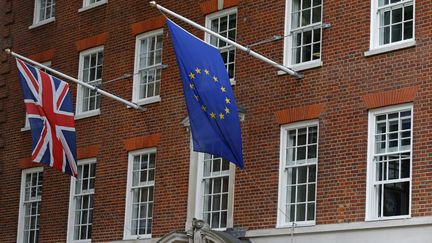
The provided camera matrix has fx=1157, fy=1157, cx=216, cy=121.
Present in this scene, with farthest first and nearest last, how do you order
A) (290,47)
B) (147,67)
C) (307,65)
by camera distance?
1. (147,67)
2. (290,47)
3. (307,65)

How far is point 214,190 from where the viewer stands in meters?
24.8

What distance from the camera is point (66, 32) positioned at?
30172 millimetres

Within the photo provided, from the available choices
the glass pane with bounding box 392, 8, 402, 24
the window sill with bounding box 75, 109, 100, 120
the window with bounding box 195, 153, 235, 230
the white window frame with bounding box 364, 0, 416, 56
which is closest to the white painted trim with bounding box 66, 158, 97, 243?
the window sill with bounding box 75, 109, 100, 120

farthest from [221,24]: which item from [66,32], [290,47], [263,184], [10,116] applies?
[10,116]

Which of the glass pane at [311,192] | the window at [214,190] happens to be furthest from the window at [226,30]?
the glass pane at [311,192]

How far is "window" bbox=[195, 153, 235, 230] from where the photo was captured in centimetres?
2438

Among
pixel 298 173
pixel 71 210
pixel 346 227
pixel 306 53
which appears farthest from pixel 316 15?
pixel 71 210

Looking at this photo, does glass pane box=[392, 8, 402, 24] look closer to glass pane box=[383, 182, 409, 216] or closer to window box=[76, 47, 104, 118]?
glass pane box=[383, 182, 409, 216]

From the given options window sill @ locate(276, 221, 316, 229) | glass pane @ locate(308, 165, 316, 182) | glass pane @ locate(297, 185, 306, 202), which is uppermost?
glass pane @ locate(308, 165, 316, 182)

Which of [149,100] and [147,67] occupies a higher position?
[147,67]

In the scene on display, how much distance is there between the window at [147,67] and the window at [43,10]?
4.46m

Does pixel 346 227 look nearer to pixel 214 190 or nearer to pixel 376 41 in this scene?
pixel 376 41

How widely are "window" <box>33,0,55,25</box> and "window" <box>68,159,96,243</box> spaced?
4861mm

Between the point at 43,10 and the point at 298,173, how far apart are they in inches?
450
